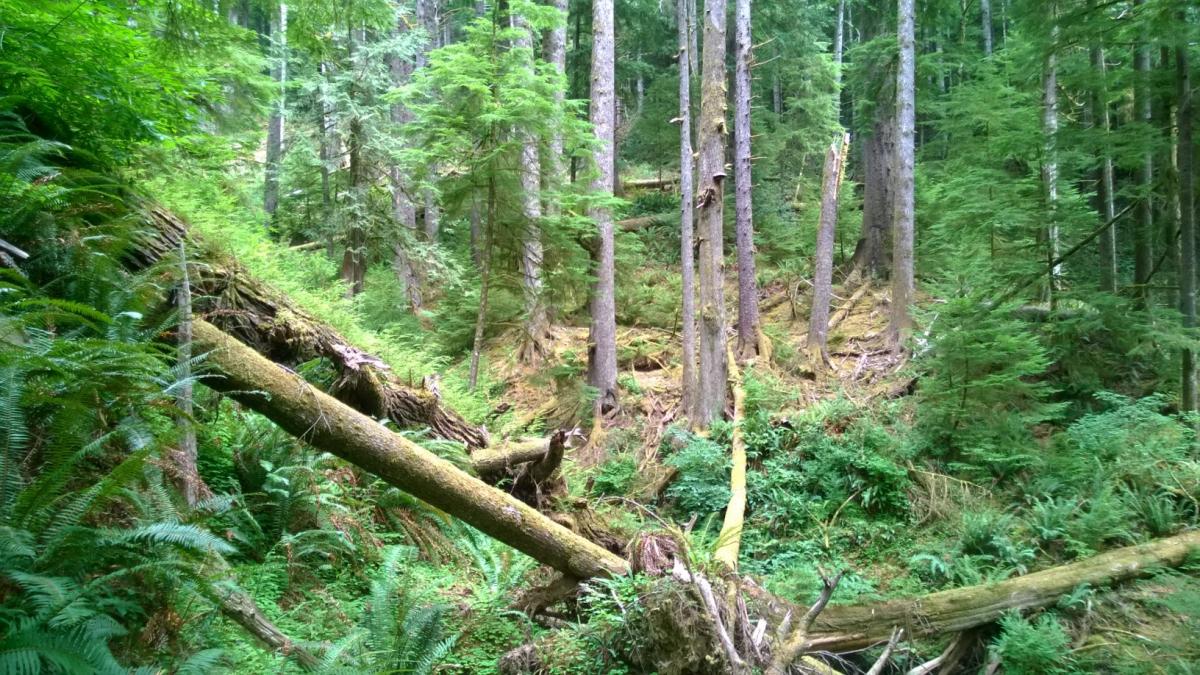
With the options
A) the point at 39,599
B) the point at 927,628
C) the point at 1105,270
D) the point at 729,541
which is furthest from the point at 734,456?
the point at 39,599

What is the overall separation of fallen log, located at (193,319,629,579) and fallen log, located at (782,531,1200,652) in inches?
66.8

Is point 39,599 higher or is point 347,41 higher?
point 347,41

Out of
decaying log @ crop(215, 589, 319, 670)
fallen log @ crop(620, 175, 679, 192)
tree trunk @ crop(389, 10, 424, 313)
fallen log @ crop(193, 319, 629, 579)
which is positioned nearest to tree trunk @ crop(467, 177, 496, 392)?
tree trunk @ crop(389, 10, 424, 313)

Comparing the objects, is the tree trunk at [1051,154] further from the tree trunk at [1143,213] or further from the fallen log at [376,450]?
the fallen log at [376,450]

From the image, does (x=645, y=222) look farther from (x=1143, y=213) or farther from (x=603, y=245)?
(x=1143, y=213)

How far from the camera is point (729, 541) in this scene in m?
7.24

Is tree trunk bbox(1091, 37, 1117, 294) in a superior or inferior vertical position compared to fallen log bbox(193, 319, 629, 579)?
superior

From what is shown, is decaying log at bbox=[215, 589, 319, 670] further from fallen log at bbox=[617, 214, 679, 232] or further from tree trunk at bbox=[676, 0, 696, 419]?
fallen log at bbox=[617, 214, 679, 232]

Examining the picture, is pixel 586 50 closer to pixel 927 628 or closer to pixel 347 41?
pixel 347 41

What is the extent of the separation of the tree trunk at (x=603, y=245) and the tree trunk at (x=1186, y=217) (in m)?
7.40

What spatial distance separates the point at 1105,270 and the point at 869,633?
753 centimetres

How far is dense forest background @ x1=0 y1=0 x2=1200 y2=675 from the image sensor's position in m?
3.35

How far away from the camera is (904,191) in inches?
481

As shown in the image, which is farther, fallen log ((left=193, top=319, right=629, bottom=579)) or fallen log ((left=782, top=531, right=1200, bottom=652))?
fallen log ((left=782, top=531, right=1200, bottom=652))
